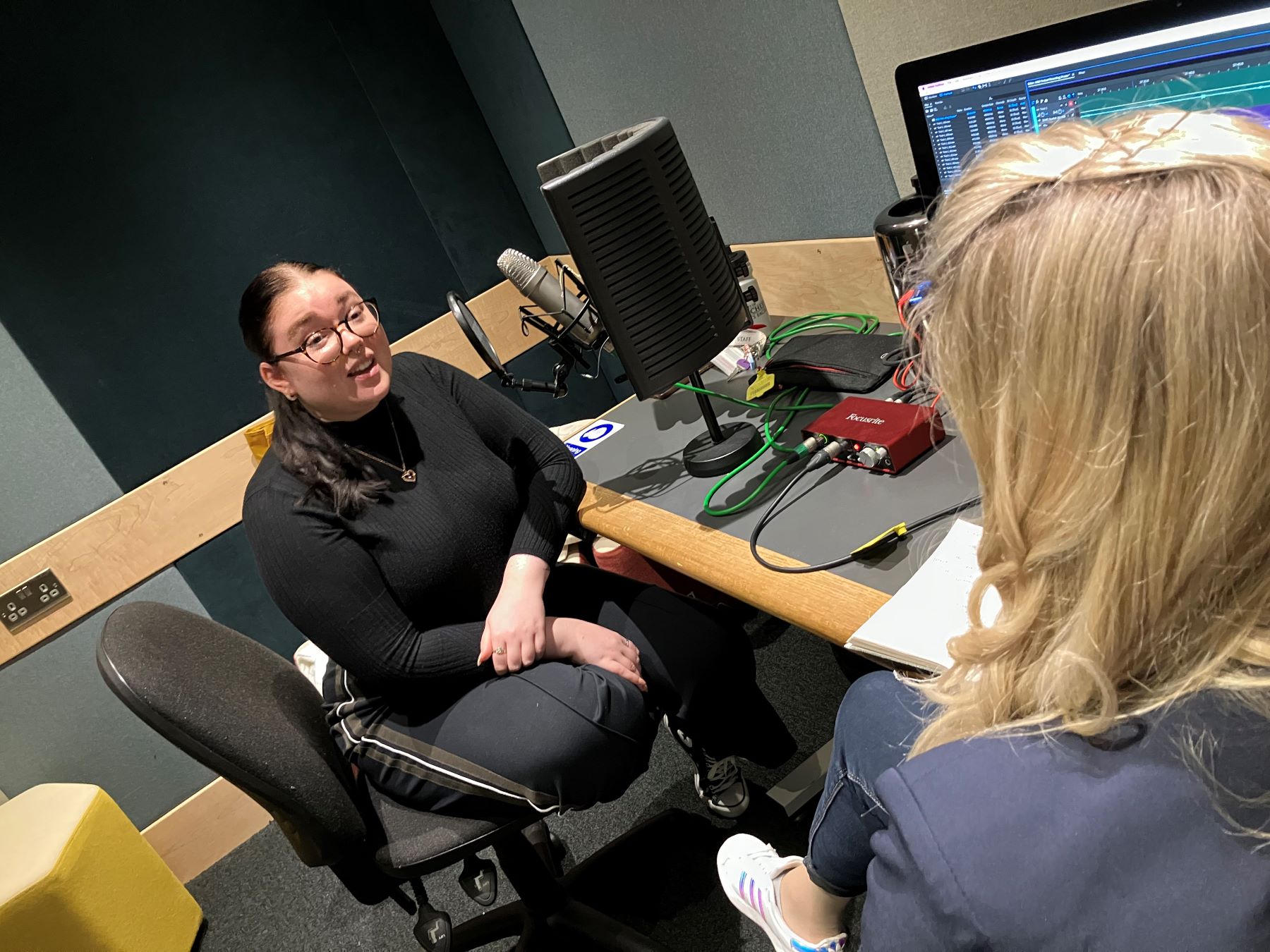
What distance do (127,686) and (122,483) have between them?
1352 mm

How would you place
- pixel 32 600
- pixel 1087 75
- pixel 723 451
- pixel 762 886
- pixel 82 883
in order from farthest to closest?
1. pixel 32 600
2. pixel 82 883
3. pixel 723 451
4. pixel 762 886
5. pixel 1087 75

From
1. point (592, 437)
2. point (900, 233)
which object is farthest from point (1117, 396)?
point (592, 437)

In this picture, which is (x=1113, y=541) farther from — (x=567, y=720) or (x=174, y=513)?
(x=174, y=513)

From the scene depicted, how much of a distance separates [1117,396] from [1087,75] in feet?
2.19

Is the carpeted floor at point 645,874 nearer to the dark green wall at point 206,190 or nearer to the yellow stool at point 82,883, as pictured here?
the yellow stool at point 82,883

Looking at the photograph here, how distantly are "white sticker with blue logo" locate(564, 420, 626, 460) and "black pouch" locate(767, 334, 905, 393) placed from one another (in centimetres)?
37

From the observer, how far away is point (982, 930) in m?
0.55

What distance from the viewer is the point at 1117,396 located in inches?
19.7

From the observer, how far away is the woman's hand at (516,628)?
1356 millimetres

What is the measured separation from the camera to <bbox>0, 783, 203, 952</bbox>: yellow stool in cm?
177

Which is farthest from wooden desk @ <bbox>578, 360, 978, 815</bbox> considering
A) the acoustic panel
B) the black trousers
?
the acoustic panel

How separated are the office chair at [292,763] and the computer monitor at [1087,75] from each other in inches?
43.2

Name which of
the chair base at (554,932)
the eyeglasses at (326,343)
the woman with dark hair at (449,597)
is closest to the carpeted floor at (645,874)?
the chair base at (554,932)

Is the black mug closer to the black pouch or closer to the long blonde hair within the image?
the black pouch
